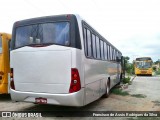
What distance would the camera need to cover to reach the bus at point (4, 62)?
984 cm

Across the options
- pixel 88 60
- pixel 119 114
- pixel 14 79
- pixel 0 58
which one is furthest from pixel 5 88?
pixel 119 114

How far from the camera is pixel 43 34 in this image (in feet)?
24.0

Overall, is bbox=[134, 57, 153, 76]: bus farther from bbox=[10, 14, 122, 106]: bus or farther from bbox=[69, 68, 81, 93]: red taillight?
bbox=[69, 68, 81, 93]: red taillight

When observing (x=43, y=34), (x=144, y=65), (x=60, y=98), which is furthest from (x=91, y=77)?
(x=144, y=65)

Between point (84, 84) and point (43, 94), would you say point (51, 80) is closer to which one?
point (43, 94)

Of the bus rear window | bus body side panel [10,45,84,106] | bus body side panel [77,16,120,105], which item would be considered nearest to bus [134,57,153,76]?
bus body side panel [77,16,120,105]

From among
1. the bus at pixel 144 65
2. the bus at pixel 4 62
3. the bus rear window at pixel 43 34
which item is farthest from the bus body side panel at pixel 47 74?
the bus at pixel 144 65

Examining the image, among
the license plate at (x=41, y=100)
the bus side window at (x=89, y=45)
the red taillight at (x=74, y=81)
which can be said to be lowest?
the license plate at (x=41, y=100)

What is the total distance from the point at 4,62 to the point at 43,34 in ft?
11.2

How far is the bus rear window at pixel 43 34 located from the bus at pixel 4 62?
2.41 metres

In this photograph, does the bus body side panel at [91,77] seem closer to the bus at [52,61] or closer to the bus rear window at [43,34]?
the bus at [52,61]

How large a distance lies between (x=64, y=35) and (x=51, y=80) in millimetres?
1321

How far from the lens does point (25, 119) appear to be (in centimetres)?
703

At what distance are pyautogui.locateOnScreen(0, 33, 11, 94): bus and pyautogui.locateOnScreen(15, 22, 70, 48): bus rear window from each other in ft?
7.91
